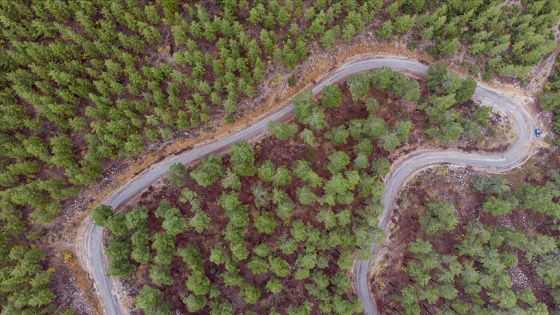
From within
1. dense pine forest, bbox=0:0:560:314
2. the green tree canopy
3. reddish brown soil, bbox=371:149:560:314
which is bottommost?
reddish brown soil, bbox=371:149:560:314

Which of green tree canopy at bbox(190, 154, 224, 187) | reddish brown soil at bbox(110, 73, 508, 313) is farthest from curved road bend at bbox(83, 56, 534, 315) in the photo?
green tree canopy at bbox(190, 154, 224, 187)

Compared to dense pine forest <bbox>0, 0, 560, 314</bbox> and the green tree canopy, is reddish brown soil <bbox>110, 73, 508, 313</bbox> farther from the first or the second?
dense pine forest <bbox>0, 0, 560, 314</bbox>

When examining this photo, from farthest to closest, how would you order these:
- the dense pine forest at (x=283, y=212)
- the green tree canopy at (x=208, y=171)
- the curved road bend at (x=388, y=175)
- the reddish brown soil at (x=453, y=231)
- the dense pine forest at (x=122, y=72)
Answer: the reddish brown soil at (x=453, y=231) → the curved road bend at (x=388, y=175) → the dense pine forest at (x=283, y=212) → the green tree canopy at (x=208, y=171) → the dense pine forest at (x=122, y=72)

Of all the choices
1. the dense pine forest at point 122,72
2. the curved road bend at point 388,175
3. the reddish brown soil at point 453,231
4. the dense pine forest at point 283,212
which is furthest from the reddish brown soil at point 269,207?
the reddish brown soil at point 453,231

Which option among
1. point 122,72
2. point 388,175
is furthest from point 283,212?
point 122,72

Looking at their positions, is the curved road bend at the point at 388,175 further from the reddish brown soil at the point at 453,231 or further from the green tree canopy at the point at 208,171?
the green tree canopy at the point at 208,171

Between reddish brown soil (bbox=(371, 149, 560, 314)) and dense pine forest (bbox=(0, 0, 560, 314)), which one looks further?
reddish brown soil (bbox=(371, 149, 560, 314))
